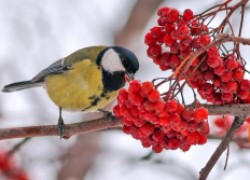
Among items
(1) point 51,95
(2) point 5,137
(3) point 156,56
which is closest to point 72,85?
(1) point 51,95

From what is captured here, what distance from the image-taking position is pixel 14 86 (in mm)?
3289

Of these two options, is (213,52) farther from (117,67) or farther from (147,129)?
(117,67)

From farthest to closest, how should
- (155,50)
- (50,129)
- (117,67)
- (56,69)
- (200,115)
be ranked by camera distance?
(56,69) < (117,67) < (50,129) < (155,50) < (200,115)

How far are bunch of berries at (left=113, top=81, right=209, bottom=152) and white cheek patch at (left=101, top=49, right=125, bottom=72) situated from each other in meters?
1.20

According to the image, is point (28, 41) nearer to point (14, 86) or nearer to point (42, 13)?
point (42, 13)

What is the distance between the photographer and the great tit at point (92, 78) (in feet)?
8.59

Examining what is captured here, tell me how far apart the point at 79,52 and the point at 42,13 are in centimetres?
234

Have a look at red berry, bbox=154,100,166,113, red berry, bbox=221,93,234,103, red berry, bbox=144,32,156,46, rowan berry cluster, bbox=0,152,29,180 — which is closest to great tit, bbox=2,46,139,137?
rowan berry cluster, bbox=0,152,29,180

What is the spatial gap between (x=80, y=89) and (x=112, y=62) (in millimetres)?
223

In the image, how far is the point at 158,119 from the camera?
4.42 feet

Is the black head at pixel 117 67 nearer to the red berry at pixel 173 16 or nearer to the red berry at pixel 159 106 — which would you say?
the red berry at pixel 173 16

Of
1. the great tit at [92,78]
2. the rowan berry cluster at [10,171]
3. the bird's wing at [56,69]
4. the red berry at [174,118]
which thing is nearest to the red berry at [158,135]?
the red berry at [174,118]

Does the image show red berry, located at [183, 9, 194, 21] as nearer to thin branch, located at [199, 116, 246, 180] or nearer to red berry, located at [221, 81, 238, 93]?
red berry, located at [221, 81, 238, 93]

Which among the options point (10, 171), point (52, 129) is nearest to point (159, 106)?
point (52, 129)
